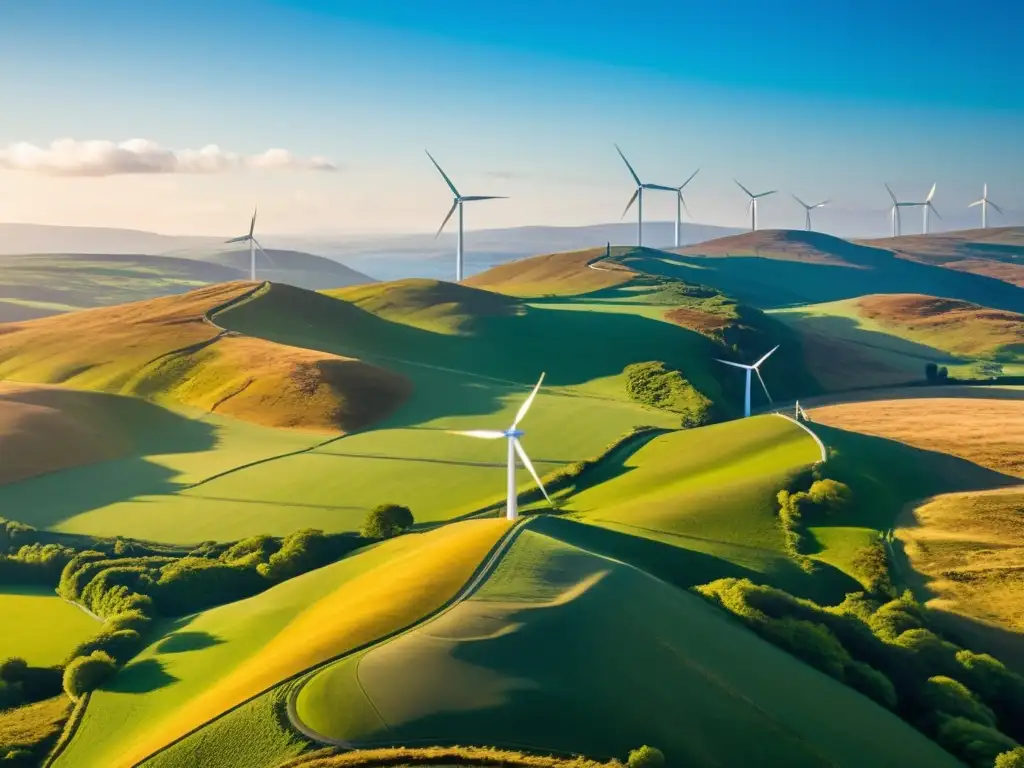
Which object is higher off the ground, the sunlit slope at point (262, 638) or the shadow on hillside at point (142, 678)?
the sunlit slope at point (262, 638)

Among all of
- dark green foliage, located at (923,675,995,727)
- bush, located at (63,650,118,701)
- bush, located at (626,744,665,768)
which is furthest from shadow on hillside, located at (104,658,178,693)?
dark green foliage, located at (923,675,995,727)

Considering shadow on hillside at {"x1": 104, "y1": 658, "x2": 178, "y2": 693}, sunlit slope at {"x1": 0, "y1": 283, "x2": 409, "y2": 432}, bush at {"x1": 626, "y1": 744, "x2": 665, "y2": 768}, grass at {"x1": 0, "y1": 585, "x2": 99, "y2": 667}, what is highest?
sunlit slope at {"x1": 0, "y1": 283, "x2": 409, "y2": 432}

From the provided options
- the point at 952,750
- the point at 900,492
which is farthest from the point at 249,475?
the point at 952,750

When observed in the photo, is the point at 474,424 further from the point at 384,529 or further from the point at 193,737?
the point at 193,737

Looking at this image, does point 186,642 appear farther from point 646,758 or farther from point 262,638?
point 646,758

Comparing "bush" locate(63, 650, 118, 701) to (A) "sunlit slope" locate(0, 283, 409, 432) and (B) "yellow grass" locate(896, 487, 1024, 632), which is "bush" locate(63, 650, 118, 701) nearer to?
(B) "yellow grass" locate(896, 487, 1024, 632)

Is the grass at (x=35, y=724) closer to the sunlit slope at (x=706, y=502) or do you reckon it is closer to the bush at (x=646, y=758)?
the bush at (x=646, y=758)

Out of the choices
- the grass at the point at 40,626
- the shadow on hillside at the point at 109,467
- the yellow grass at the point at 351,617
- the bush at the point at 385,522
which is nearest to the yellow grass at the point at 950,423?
the bush at the point at 385,522
